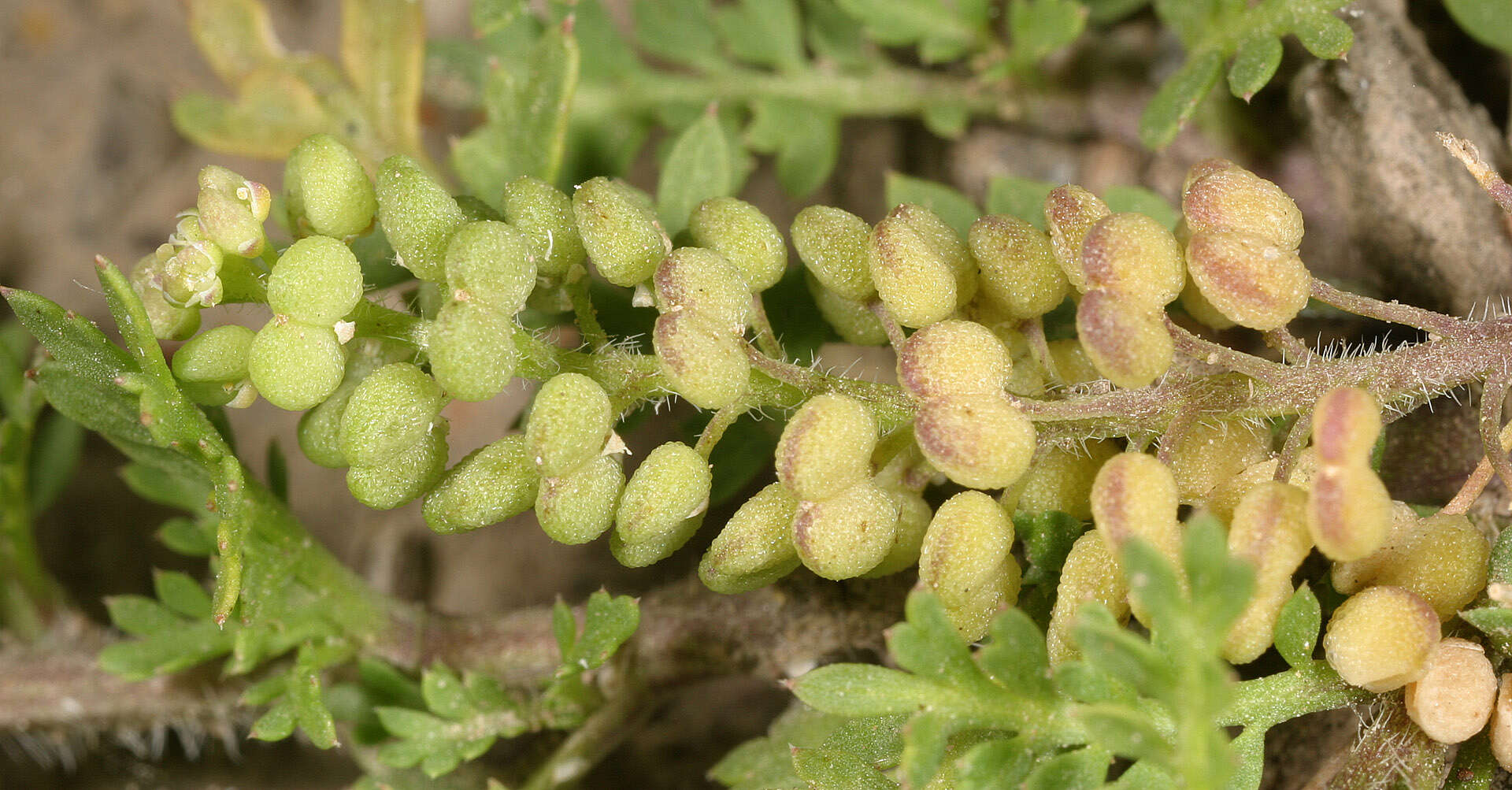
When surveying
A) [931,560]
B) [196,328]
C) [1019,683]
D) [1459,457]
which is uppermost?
[196,328]

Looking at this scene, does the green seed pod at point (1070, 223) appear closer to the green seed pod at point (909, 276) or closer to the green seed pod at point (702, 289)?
the green seed pod at point (909, 276)

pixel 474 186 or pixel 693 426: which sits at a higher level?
pixel 474 186

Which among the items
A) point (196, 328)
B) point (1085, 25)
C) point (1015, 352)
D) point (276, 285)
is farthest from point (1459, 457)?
point (196, 328)

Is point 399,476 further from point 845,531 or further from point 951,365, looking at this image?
point 951,365

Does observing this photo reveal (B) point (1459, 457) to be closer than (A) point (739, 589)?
No

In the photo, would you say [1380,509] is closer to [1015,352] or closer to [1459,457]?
[1015,352]

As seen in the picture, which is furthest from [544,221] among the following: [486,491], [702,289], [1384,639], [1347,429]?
[1384,639]

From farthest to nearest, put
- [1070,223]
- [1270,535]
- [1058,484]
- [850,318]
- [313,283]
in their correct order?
[850,318]
[1058,484]
[1070,223]
[313,283]
[1270,535]
